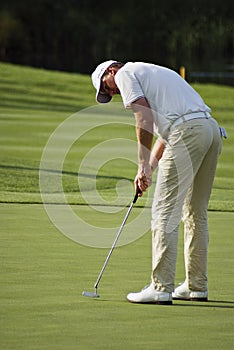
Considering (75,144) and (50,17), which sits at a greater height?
(75,144)

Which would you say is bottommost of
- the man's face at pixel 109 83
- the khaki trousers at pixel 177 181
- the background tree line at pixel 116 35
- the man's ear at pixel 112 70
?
the background tree line at pixel 116 35

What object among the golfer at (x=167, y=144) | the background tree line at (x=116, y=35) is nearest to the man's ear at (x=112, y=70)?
the golfer at (x=167, y=144)

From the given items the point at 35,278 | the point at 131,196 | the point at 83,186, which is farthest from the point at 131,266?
the point at 83,186

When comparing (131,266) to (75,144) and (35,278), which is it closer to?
(35,278)

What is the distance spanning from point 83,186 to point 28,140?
14.3 feet

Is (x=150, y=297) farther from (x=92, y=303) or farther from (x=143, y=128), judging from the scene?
(x=143, y=128)

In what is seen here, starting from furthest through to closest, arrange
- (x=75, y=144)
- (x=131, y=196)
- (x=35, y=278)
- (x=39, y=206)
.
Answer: (x=75, y=144) → (x=131, y=196) → (x=39, y=206) → (x=35, y=278)

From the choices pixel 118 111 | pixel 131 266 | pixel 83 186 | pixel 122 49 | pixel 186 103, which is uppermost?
pixel 186 103

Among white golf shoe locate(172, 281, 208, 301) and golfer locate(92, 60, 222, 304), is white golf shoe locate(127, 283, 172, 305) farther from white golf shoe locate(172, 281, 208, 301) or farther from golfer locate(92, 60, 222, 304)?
white golf shoe locate(172, 281, 208, 301)

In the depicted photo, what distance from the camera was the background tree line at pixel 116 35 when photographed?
41781 mm

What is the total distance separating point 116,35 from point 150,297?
136ft

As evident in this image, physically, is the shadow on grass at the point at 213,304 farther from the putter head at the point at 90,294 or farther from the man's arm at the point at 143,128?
the man's arm at the point at 143,128

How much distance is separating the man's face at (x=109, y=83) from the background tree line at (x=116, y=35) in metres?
31.9

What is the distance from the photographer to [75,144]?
16031 mm
